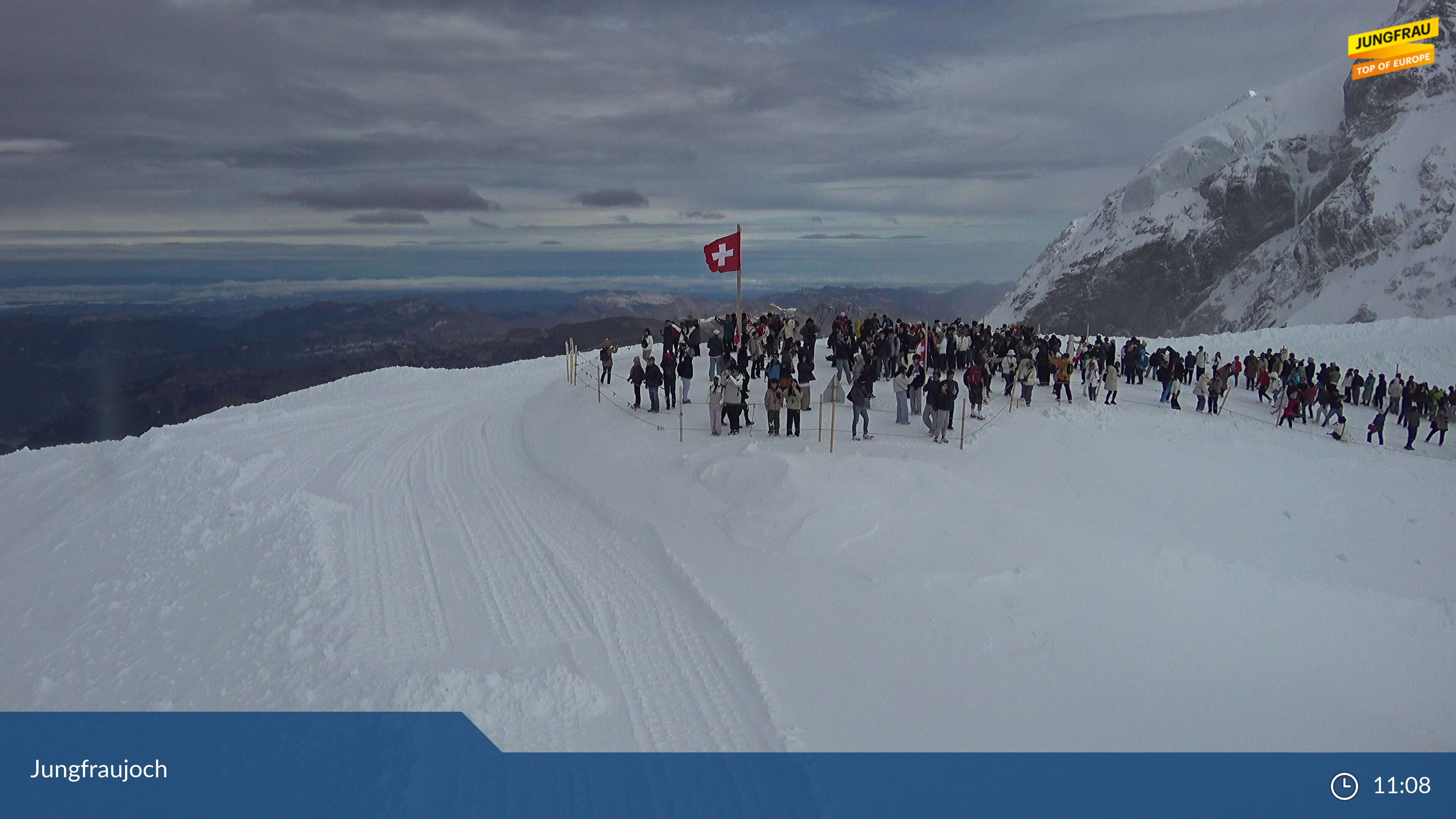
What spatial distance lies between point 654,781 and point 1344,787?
22.0ft

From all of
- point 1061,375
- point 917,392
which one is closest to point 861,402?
point 917,392

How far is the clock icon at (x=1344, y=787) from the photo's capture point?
7.21m

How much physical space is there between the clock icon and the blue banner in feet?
0.06

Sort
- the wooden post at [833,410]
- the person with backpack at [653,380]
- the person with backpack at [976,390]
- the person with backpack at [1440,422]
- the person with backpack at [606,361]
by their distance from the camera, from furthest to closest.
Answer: the person with backpack at [606,361] < the person with backpack at [1440,422] < the person with backpack at [653,380] < the person with backpack at [976,390] < the wooden post at [833,410]

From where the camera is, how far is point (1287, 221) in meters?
162

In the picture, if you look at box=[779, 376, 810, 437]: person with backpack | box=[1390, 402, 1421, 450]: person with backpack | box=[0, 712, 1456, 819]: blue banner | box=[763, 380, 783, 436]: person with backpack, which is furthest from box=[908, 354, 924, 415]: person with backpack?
box=[1390, 402, 1421, 450]: person with backpack

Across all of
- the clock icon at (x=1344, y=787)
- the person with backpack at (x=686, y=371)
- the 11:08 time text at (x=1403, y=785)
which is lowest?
the 11:08 time text at (x=1403, y=785)

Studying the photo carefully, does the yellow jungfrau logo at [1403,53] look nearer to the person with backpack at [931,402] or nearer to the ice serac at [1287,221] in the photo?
the ice serac at [1287,221]

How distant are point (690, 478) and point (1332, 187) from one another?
Answer: 19225cm

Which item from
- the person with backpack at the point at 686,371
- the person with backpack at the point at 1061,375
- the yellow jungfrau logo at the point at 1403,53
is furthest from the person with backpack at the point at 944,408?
the yellow jungfrau logo at the point at 1403,53

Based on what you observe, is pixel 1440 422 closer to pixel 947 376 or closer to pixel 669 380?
pixel 947 376

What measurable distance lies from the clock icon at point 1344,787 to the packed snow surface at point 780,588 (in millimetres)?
581

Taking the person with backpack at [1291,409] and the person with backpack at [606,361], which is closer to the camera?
the person with backpack at [1291,409]

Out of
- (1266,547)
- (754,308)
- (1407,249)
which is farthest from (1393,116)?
(1266,547)
